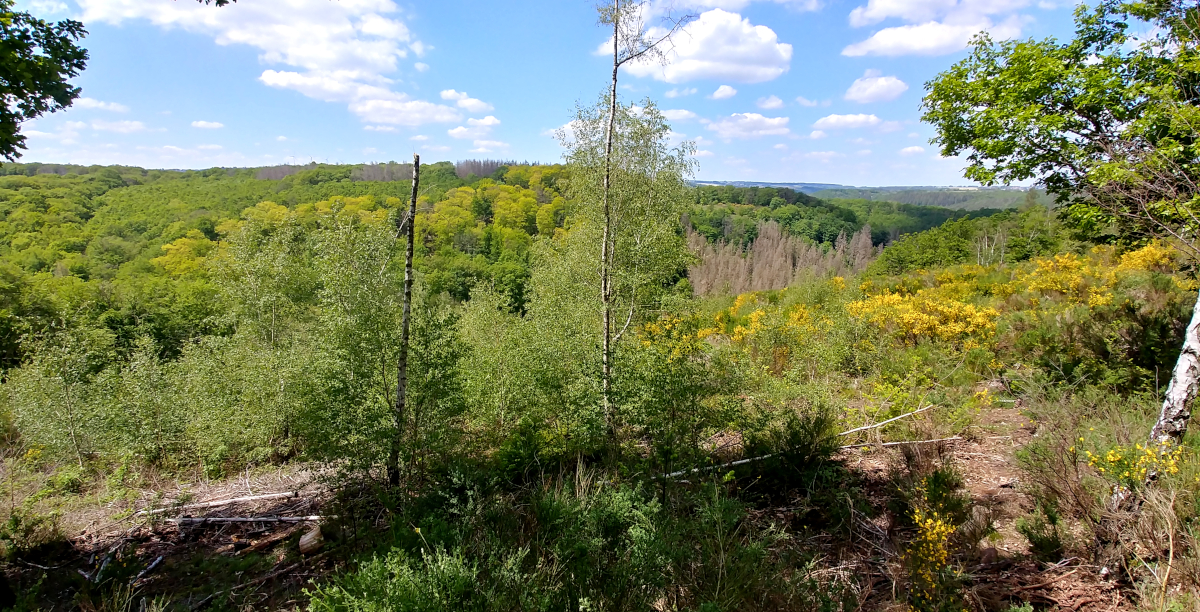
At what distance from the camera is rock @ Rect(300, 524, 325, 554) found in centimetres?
462

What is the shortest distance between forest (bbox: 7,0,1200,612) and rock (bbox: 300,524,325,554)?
4 centimetres

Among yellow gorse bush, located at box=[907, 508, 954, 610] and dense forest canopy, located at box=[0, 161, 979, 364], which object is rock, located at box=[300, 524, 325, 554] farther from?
yellow gorse bush, located at box=[907, 508, 954, 610]

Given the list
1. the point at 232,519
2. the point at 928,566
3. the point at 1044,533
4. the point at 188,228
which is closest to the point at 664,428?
the point at 928,566

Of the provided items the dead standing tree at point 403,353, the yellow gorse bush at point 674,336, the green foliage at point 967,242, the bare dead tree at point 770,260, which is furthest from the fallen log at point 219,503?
the bare dead tree at point 770,260

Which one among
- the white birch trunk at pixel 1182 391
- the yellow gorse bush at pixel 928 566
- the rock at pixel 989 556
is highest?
the white birch trunk at pixel 1182 391

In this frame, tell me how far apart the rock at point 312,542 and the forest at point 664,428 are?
0.12ft

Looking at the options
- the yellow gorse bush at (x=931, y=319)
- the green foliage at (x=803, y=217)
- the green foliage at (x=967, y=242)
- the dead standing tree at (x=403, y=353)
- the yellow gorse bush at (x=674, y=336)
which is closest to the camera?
the dead standing tree at (x=403, y=353)

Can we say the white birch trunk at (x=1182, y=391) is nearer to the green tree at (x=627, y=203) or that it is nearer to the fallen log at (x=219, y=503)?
the green tree at (x=627, y=203)

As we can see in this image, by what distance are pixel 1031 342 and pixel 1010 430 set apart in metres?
2.56

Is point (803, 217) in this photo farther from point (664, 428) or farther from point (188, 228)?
point (664, 428)

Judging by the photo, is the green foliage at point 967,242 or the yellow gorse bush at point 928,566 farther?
the green foliage at point 967,242

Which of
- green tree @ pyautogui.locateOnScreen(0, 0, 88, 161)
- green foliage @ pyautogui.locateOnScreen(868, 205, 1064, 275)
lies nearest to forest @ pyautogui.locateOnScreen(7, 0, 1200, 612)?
green tree @ pyautogui.locateOnScreen(0, 0, 88, 161)

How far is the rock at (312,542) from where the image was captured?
15.2 ft

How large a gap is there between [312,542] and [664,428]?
149 inches
